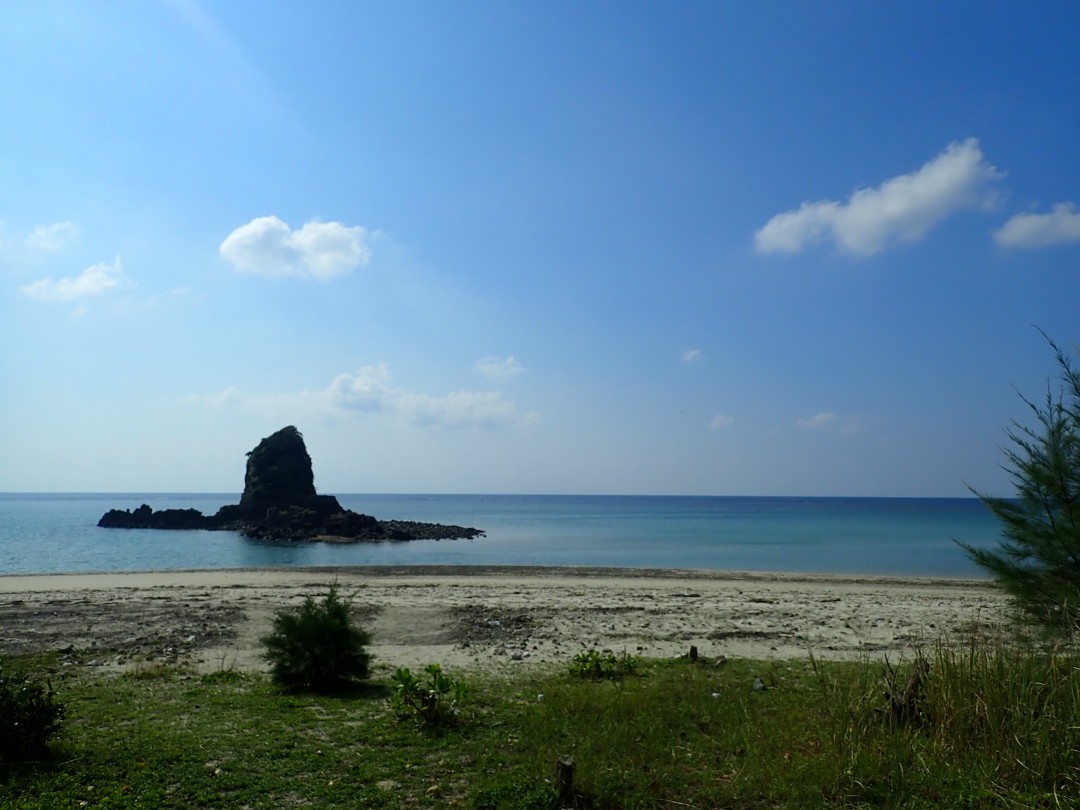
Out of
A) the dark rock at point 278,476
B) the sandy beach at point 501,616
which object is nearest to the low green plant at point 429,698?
the sandy beach at point 501,616

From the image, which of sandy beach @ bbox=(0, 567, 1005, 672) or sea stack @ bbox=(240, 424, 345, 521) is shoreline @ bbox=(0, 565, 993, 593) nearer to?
sandy beach @ bbox=(0, 567, 1005, 672)

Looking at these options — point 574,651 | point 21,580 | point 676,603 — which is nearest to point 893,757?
point 574,651

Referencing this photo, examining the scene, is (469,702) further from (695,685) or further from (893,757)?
(893,757)

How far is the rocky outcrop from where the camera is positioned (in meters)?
69.4

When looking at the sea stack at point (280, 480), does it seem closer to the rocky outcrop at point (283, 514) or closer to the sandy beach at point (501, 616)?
the rocky outcrop at point (283, 514)

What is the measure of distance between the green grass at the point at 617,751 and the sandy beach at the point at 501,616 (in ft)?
2.77

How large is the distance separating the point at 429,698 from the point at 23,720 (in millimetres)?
3948

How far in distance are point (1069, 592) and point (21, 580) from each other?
35.7 metres

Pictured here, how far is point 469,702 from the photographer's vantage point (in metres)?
9.27

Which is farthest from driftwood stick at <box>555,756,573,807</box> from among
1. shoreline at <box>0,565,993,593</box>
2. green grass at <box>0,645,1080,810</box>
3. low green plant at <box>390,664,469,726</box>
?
shoreline at <box>0,565,993,593</box>

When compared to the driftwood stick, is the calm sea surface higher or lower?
lower

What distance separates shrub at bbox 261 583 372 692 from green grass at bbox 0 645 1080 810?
1.24 meters

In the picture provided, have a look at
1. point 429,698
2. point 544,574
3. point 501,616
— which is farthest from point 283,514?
point 429,698

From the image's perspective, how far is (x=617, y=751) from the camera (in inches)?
275
